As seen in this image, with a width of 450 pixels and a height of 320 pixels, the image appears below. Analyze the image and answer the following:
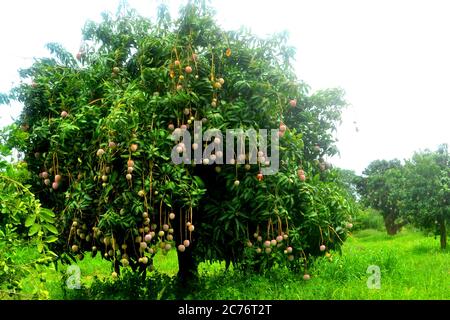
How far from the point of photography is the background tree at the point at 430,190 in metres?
10.7

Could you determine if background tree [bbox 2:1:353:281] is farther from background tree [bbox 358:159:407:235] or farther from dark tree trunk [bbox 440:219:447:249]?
background tree [bbox 358:159:407:235]

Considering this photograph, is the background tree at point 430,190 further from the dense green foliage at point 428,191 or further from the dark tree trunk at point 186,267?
the dark tree trunk at point 186,267

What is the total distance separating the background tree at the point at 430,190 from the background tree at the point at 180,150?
6602 mm

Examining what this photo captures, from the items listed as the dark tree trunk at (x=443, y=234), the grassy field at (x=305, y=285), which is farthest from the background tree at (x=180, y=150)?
the dark tree trunk at (x=443, y=234)

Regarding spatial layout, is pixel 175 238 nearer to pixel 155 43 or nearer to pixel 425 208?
pixel 155 43

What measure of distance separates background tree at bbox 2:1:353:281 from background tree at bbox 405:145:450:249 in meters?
6.60

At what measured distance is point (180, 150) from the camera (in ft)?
12.9

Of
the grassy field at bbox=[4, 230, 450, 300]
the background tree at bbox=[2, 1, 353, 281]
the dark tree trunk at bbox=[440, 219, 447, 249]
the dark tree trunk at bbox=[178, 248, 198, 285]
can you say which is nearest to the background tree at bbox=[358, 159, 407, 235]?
the dark tree trunk at bbox=[440, 219, 447, 249]

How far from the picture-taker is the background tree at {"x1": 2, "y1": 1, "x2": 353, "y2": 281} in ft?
13.0

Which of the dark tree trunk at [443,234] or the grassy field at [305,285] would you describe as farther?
the dark tree trunk at [443,234]

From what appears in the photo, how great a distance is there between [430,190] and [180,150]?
8799mm

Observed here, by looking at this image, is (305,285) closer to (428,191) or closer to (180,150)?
(180,150)
